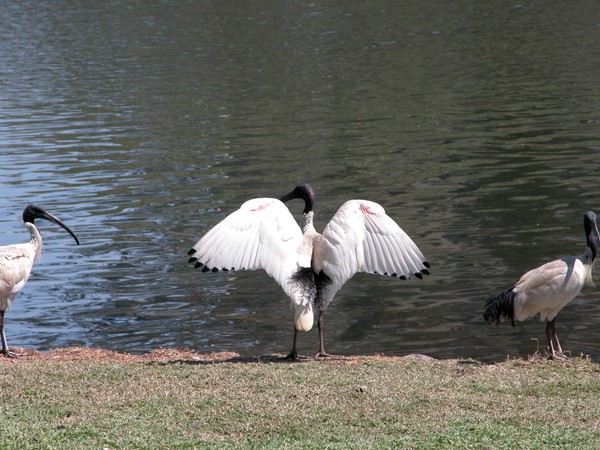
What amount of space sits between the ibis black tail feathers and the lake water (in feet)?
3.68

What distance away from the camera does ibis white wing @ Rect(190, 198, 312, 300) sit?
966 cm

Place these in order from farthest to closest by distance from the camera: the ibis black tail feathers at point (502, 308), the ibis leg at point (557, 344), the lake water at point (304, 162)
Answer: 1. the lake water at point (304, 162)
2. the ibis black tail feathers at point (502, 308)
3. the ibis leg at point (557, 344)

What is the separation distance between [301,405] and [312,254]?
2422 millimetres

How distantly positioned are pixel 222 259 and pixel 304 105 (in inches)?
785

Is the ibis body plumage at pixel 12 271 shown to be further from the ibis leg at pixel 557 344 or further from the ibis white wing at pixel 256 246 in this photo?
the ibis leg at pixel 557 344

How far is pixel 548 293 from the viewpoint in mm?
9844

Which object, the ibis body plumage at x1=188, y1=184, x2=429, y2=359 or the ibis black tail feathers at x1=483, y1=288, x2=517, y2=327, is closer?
the ibis body plumage at x1=188, y1=184, x2=429, y2=359

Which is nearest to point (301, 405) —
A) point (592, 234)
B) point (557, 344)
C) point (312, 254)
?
point (312, 254)

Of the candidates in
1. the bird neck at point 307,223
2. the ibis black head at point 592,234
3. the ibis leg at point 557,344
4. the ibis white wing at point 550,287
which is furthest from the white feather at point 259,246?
the ibis black head at point 592,234

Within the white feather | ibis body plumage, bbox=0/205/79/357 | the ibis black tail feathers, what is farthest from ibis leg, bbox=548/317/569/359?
ibis body plumage, bbox=0/205/79/357

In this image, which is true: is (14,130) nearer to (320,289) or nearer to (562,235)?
(562,235)

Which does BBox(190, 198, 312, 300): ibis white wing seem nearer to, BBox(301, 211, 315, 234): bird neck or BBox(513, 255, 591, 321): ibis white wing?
BBox(301, 211, 315, 234): bird neck

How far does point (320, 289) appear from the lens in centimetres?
970

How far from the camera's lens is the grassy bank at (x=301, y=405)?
275 inches
